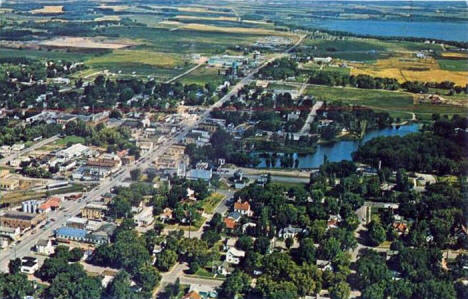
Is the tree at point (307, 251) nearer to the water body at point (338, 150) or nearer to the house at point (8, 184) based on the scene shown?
the water body at point (338, 150)

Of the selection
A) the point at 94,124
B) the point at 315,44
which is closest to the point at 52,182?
the point at 94,124

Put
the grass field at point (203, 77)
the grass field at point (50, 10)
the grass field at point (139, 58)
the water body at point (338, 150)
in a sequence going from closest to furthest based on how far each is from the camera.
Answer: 1. the water body at point (338, 150)
2. the grass field at point (203, 77)
3. the grass field at point (139, 58)
4. the grass field at point (50, 10)

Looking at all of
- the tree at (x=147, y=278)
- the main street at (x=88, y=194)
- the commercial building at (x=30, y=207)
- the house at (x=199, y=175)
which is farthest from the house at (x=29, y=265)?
the house at (x=199, y=175)

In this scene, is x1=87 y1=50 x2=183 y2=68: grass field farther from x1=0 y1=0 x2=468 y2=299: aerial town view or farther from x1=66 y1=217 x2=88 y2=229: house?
x1=66 y1=217 x2=88 y2=229: house

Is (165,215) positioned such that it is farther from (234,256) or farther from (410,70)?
(410,70)

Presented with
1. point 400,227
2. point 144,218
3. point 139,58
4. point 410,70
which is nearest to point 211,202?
point 144,218

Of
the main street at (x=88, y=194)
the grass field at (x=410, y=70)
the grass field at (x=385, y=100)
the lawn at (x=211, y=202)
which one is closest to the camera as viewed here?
the main street at (x=88, y=194)

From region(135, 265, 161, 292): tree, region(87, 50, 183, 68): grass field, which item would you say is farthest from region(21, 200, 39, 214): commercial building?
region(87, 50, 183, 68): grass field
